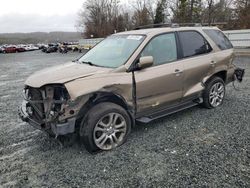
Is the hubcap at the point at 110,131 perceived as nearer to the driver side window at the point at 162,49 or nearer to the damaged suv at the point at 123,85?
the damaged suv at the point at 123,85

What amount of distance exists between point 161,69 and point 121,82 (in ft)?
2.85

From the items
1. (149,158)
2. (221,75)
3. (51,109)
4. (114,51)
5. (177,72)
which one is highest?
(114,51)

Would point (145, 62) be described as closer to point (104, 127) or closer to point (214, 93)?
point (104, 127)

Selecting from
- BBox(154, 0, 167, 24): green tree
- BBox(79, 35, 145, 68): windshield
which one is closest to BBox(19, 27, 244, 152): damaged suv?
BBox(79, 35, 145, 68): windshield

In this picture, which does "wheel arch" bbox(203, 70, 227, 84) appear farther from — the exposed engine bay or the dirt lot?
the exposed engine bay

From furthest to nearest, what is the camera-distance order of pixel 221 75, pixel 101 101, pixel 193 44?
pixel 221 75 < pixel 193 44 < pixel 101 101

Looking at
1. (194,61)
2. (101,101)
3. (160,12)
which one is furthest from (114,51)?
(160,12)

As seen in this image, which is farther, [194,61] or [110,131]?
[194,61]

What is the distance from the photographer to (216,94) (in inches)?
222

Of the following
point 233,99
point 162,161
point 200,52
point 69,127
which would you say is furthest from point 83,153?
point 233,99

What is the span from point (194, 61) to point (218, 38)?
120 cm

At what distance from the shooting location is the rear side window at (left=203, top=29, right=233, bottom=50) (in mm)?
5484

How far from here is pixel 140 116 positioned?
14.2 ft

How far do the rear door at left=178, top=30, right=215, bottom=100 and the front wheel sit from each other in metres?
0.23
